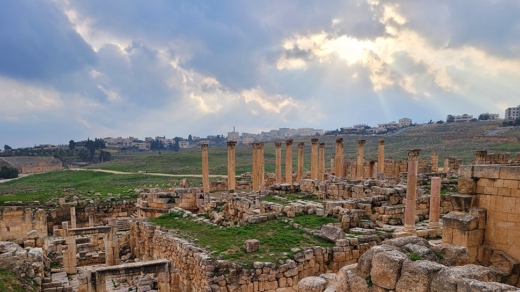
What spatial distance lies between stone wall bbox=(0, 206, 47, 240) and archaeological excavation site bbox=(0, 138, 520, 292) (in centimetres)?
5

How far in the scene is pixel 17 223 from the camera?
17.2 meters

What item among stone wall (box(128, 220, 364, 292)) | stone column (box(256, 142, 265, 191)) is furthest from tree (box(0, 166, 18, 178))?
stone wall (box(128, 220, 364, 292))

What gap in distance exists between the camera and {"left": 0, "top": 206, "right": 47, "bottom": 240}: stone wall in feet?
55.1

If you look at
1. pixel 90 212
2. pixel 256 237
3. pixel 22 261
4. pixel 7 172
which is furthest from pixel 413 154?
pixel 7 172

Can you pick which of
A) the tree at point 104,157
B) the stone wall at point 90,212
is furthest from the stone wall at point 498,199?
the tree at point 104,157

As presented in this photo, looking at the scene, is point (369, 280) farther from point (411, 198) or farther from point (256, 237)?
point (411, 198)

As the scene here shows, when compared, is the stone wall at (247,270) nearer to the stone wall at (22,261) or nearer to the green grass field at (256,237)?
the green grass field at (256,237)

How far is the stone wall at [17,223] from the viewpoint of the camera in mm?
16797

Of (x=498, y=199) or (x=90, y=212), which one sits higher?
(x=498, y=199)

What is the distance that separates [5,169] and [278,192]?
64.8 metres

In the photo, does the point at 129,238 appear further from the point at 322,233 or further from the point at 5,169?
the point at 5,169

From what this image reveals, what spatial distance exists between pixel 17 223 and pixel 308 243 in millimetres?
17312

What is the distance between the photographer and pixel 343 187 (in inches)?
774

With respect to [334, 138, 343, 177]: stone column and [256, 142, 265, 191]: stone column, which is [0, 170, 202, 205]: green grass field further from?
[334, 138, 343, 177]: stone column
